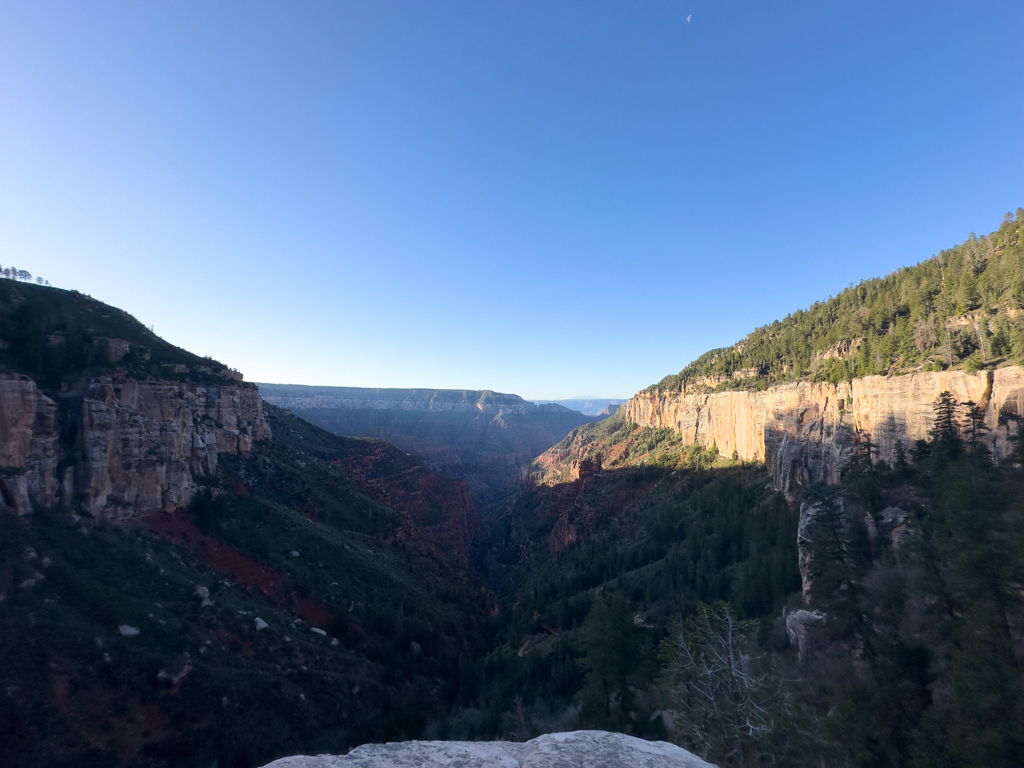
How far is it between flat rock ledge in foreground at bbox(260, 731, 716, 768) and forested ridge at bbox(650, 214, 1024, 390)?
1444 inches

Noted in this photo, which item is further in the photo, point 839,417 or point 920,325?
point 920,325

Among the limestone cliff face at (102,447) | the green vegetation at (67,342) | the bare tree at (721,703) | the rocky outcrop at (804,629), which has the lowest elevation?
the rocky outcrop at (804,629)

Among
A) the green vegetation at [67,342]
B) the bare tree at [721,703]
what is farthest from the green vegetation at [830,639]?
the green vegetation at [67,342]

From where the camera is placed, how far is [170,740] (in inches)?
673

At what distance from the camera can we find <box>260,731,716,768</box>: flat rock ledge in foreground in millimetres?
3889

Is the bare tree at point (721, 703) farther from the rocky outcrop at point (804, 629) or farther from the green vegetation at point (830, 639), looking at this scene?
the rocky outcrop at point (804, 629)

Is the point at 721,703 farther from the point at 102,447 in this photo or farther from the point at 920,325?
the point at 920,325

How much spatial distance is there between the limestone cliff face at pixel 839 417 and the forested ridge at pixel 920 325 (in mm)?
1814

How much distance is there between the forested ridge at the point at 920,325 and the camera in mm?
32750

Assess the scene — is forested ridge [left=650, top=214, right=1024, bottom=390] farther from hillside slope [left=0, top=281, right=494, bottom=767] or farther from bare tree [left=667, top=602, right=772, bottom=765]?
hillside slope [left=0, top=281, right=494, bottom=767]

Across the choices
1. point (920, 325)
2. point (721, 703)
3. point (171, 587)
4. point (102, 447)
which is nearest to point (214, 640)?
point (171, 587)

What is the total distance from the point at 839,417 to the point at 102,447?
6262 cm

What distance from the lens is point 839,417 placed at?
137 ft

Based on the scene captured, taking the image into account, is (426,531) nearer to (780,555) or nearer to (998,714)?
(780,555)
